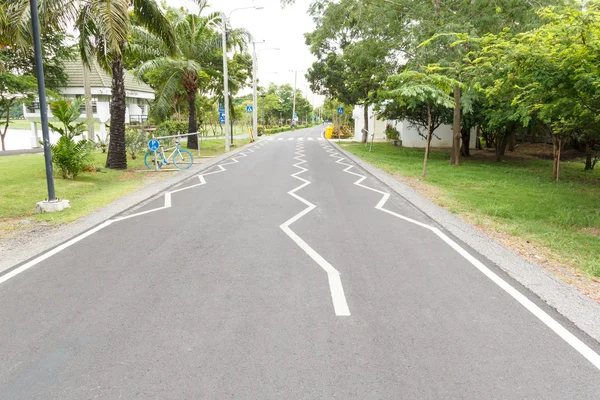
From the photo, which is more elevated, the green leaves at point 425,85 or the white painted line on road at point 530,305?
the green leaves at point 425,85

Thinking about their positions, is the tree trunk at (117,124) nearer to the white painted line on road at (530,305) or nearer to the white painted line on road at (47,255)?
the white painted line on road at (47,255)

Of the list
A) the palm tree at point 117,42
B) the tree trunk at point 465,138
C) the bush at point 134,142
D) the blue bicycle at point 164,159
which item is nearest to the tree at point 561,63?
the palm tree at point 117,42

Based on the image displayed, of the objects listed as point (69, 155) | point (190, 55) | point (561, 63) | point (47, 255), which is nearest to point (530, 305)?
point (561, 63)

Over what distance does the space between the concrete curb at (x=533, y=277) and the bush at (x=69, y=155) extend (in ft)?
31.4

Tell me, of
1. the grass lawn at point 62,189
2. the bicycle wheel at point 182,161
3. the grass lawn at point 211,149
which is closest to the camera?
the grass lawn at point 62,189

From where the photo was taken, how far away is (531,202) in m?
9.62

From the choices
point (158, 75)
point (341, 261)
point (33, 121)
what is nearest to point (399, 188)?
point (341, 261)

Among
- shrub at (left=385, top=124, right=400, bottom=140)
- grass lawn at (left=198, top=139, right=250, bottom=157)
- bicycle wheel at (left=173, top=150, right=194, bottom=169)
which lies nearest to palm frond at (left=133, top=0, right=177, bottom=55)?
bicycle wheel at (left=173, top=150, right=194, bottom=169)

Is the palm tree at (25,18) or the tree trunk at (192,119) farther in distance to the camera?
the tree trunk at (192,119)

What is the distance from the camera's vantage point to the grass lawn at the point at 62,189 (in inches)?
313

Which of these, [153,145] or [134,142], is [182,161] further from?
[134,142]

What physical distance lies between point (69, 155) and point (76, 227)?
212 inches

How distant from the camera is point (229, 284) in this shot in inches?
181

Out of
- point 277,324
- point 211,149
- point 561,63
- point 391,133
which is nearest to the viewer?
point 277,324
